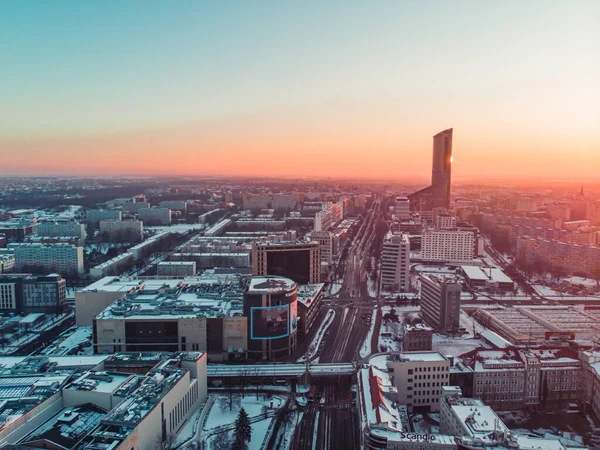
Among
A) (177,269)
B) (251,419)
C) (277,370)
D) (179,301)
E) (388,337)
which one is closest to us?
(251,419)

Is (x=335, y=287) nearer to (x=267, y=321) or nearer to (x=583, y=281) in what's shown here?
(x=267, y=321)

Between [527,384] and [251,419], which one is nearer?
[251,419]

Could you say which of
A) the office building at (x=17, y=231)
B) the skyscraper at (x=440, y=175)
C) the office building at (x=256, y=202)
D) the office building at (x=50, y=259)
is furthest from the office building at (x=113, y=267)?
the office building at (x=256, y=202)

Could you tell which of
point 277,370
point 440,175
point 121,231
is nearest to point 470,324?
point 277,370

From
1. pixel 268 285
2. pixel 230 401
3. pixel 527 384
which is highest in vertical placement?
pixel 268 285

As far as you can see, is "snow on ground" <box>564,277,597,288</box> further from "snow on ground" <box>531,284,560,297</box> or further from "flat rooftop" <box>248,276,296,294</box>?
"flat rooftop" <box>248,276,296,294</box>

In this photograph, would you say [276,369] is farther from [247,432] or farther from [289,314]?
[247,432]

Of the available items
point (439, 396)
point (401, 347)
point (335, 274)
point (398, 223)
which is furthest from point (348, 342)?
point (398, 223)

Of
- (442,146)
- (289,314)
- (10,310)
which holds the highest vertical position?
(442,146)
